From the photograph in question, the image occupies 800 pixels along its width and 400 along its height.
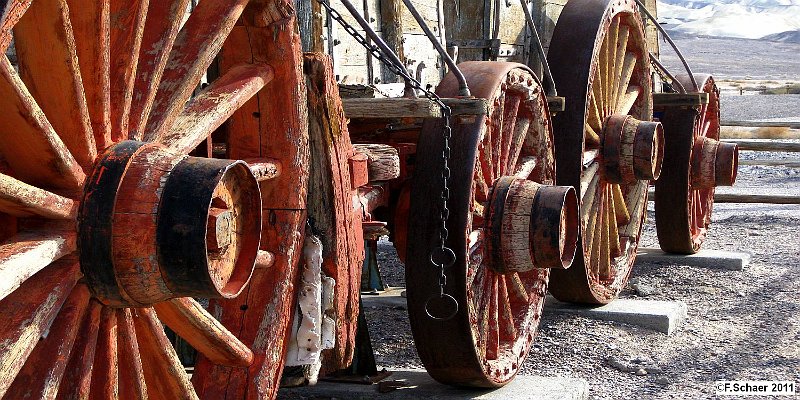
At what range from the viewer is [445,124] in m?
3.46

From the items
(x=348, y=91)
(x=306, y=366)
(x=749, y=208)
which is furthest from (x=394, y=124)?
(x=749, y=208)

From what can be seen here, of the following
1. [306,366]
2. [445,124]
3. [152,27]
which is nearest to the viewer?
[152,27]

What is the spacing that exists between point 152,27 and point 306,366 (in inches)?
40.7

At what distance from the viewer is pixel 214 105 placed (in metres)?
2.57

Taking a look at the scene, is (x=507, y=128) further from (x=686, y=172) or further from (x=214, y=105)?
(x=686, y=172)

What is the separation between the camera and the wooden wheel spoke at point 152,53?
231 cm

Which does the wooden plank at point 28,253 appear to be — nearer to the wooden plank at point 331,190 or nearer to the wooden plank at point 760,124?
the wooden plank at point 331,190

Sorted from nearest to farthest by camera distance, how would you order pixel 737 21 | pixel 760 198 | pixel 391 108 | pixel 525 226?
pixel 391 108, pixel 525 226, pixel 760 198, pixel 737 21

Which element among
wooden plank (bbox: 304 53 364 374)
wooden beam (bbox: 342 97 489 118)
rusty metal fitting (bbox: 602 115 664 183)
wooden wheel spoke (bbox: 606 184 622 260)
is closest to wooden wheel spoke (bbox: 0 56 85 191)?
wooden plank (bbox: 304 53 364 374)

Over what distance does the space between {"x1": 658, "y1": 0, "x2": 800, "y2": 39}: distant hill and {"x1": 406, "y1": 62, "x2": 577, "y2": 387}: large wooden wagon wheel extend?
66231 mm

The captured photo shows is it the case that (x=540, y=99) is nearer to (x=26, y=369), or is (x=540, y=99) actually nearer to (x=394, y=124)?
(x=394, y=124)

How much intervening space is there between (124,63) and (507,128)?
218 centimetres

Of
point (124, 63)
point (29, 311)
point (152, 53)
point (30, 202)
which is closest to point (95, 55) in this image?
point (124, 63)

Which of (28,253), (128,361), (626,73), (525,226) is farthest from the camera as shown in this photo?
(626,73)
